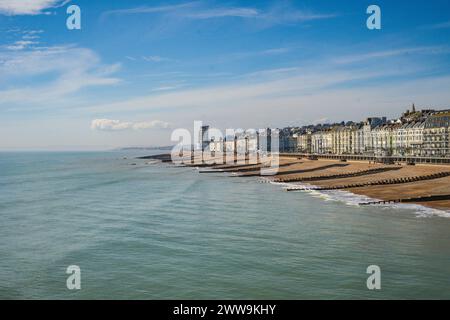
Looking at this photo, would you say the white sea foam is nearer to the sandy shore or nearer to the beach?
the beach

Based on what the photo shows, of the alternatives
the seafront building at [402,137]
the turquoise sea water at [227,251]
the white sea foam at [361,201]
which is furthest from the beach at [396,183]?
the seafront building at [402,137]

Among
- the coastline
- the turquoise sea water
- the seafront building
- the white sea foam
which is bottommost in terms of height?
the turquoise sea water

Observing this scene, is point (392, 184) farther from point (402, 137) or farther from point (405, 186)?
point (402, 137)

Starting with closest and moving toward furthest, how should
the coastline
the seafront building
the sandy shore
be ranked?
1. the coastline
2. the sandy shore
3. the seafront building

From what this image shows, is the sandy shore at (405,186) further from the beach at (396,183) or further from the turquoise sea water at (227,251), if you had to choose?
the turquoise sea water at (227,251)

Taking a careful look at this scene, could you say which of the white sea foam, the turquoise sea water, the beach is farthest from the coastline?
the turquoise sea water

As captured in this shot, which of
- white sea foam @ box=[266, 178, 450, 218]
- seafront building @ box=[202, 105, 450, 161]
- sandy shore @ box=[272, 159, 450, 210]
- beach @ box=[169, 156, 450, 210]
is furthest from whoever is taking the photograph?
seafront building @ box=[202, 105, 450, 161]

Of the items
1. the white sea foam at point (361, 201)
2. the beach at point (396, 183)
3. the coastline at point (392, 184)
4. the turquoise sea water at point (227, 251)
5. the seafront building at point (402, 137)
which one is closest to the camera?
the turquoise sea water at point (227, 251)
